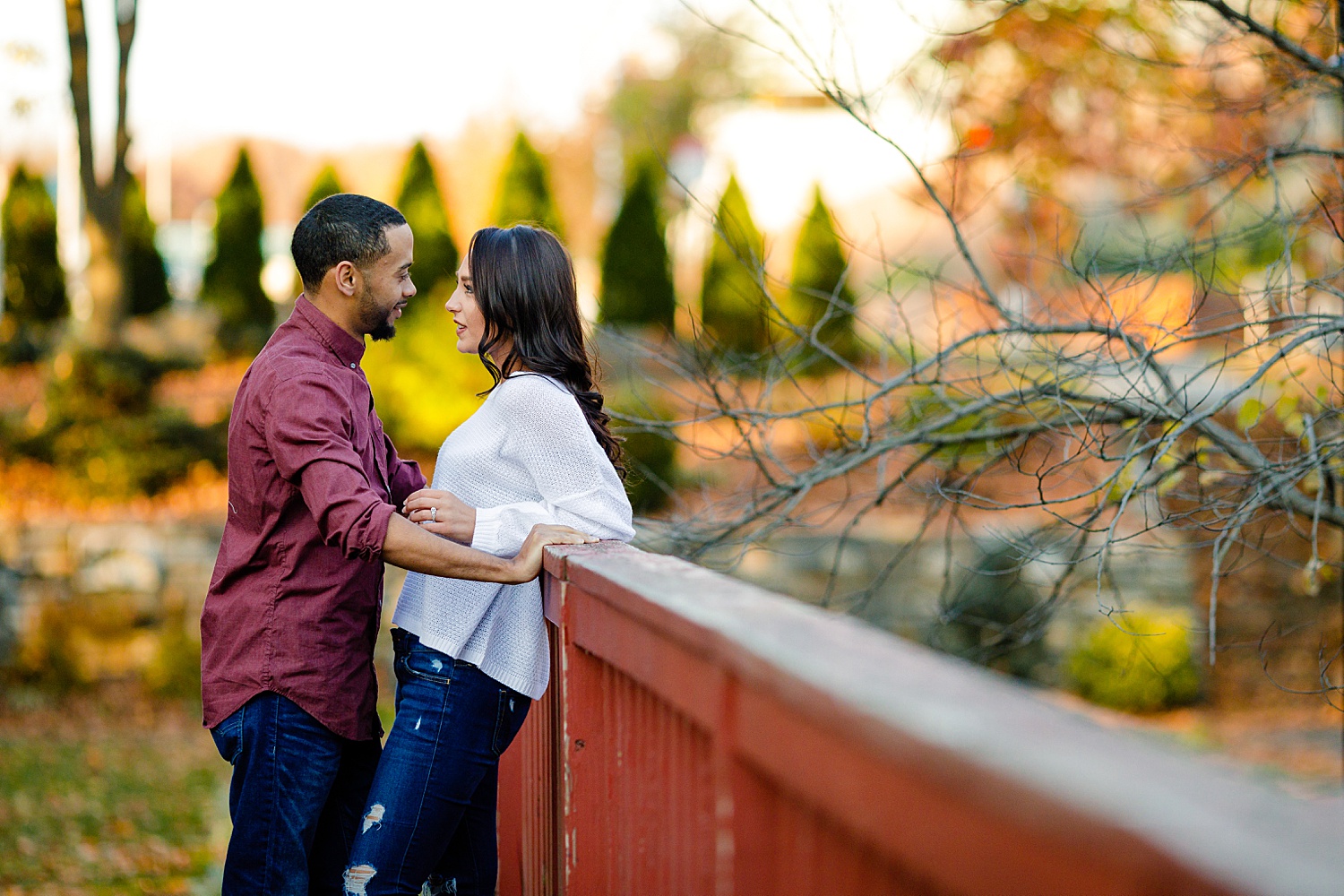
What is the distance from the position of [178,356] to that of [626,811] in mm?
12939

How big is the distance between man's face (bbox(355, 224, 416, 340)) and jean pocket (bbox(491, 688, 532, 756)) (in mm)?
866

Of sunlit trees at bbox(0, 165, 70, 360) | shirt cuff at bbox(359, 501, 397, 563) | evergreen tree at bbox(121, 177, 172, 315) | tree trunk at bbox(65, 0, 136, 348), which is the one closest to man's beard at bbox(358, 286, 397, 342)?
shirt cuff at bbox(359, 501, 397, 563)

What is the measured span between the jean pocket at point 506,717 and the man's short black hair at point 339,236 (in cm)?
100

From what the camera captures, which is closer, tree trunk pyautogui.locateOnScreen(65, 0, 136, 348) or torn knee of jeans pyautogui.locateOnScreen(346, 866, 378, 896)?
torn knee of jeans pyautogui.locateOnScreen(346, 866, 378, 896)

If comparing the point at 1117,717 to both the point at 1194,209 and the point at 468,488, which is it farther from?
the point at 468,488

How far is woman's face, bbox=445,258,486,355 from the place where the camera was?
266 centimetres

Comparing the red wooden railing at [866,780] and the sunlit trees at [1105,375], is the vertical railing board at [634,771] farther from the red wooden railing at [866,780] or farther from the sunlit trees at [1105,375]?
the sunlit trees at [1105,375]

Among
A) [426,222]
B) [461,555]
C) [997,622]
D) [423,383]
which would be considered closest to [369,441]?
[461,555]

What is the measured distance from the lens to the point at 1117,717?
9.92 metres

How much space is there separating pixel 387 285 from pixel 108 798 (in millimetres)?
6780

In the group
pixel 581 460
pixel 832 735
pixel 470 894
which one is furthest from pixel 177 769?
pixel 832 735

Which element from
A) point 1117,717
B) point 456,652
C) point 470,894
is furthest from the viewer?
point 1117,717

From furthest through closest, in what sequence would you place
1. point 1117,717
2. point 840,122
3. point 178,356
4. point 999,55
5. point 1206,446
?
point 840,122
point 178,356
point 999,55
point 1117,717
point 1206,446

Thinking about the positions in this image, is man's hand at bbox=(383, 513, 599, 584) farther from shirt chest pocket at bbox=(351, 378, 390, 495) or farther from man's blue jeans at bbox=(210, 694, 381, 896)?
man's blue jeans at bbox=(210, 694, 381, 896)
